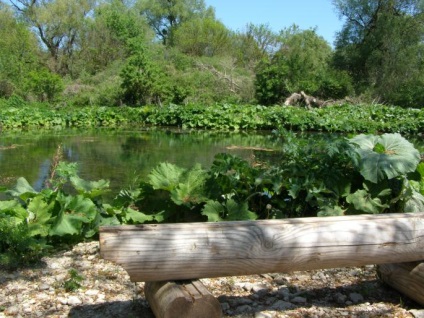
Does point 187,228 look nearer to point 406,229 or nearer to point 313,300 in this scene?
point 313,300

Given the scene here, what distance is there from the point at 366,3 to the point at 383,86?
704 centimetres

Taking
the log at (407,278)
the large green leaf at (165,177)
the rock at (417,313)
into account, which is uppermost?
the large green leaf at (165,177)

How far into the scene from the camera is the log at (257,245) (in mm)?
2420

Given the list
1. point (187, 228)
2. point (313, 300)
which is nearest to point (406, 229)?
point (313, 300)

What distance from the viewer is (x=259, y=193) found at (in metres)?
4.18

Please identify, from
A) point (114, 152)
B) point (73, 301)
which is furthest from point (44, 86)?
point (73, 301)

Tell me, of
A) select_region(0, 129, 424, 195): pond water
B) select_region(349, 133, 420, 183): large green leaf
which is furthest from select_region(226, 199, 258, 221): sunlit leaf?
select_region(0, 129, 424, 195): pond water

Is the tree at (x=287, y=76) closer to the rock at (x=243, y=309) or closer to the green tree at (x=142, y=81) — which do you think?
the green tree at (x=142, y=81)

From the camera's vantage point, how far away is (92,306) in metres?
2.86

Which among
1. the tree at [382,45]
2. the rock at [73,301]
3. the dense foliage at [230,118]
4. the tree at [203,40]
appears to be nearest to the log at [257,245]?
the rock at [73,301]

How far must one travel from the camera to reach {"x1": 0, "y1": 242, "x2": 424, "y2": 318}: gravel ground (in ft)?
9.20

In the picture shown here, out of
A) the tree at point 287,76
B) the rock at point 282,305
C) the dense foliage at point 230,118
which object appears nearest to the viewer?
the rock at point 282,305

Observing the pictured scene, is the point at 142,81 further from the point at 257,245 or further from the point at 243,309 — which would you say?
the point at 257,245

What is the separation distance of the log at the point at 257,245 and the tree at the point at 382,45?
26.1 meters
